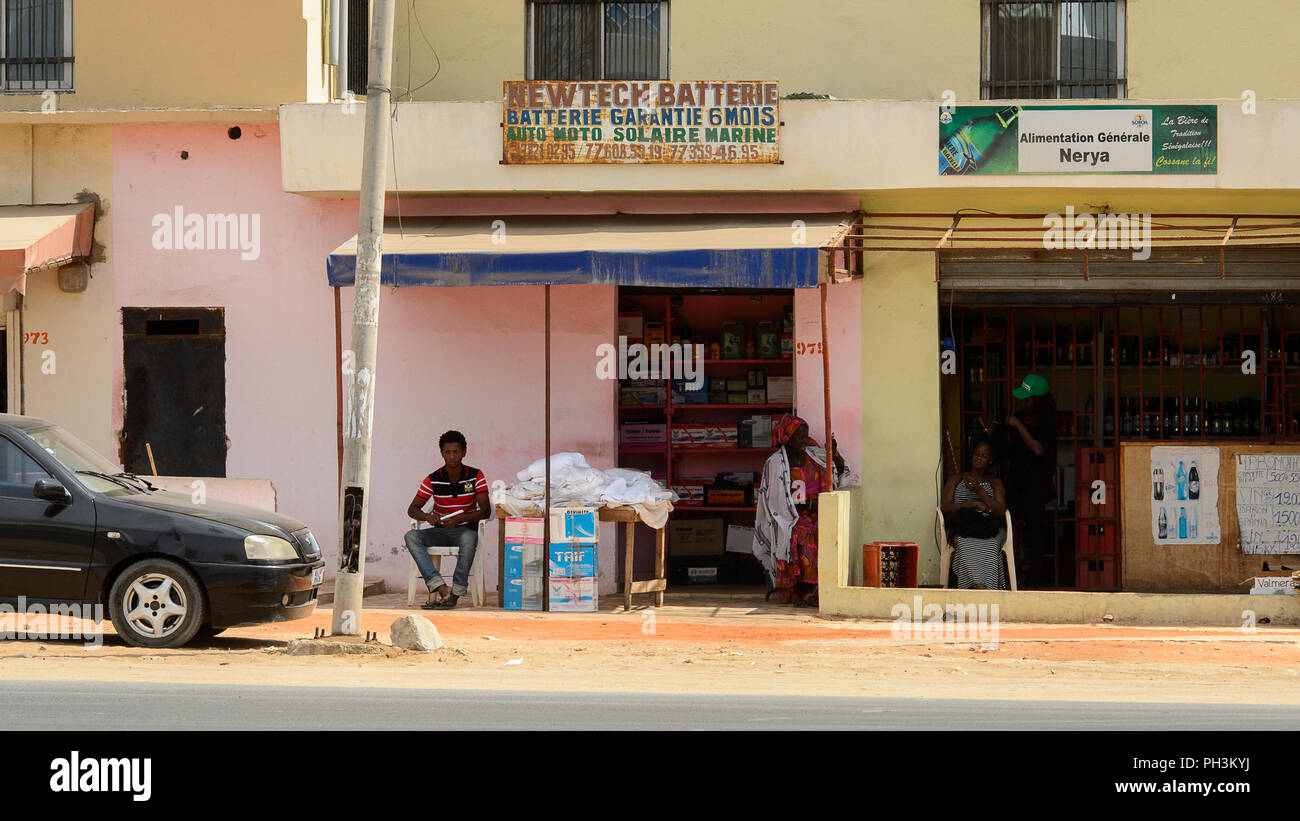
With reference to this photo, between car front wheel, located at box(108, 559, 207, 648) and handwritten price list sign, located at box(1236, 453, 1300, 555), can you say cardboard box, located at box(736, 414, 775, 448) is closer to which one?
handwritten price list sign, located at box(1236, 453, 1300, 555)

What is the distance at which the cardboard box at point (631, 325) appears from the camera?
1584cm

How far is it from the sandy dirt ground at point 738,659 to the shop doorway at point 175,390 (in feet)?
8.88

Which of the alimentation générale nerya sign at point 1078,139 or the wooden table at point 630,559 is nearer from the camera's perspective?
the wooden table at point 630,559

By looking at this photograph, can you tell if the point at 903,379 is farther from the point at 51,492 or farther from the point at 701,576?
the point at 51,492

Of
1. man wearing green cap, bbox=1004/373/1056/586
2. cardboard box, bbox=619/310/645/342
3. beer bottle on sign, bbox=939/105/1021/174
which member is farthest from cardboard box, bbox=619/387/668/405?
Answer: beer bottle on sign, bbox=939/105/1021/174

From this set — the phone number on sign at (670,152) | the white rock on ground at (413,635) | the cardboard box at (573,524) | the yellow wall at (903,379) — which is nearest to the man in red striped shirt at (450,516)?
the cardboard box at (573,524)

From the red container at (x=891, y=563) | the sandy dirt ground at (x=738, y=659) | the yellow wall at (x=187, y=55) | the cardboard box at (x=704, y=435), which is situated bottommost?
the sandy dirt ground at (x=738, y=659)

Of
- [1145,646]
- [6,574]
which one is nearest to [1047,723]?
[1145,646]

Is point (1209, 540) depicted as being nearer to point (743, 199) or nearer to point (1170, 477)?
point (1170, 477)

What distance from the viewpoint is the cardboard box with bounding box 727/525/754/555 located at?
15.7 m

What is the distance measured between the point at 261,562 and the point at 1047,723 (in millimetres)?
5343

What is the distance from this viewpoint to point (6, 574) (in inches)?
412

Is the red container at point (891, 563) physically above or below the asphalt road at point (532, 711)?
above

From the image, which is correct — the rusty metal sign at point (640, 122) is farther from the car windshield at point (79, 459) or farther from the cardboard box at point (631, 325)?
the car windshield at point (79, 459)
